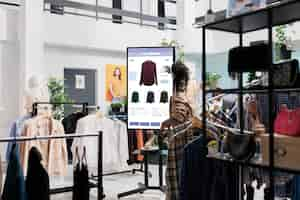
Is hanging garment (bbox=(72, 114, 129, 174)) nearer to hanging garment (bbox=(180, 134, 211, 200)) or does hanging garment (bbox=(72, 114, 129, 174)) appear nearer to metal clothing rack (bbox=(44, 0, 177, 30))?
hanging garment (bbox=(180, 134, 211, 200))

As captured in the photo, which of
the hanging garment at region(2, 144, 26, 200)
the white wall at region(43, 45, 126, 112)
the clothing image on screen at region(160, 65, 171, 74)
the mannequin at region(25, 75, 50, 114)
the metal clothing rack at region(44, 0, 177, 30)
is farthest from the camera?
the metal clothing rack at region(44, 0, 177, 30)

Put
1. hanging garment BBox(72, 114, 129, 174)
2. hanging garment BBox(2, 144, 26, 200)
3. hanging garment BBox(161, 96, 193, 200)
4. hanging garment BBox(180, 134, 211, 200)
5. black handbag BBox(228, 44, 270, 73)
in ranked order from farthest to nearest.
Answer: hanging garment BBox(72, 114, 129, 174) → hanging garment BBox(161, 96, 193, 200) → hanging garment BBox(180, 134, 211, 200) → hanging garment BBox(2, 144, 26, 200) → black handbag BBox(228, 44, 270, 73)

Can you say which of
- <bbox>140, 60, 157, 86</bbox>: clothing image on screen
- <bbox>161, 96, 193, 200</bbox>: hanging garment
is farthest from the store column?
<bbox>161, 96, 193, 200</bbox>: hanging garment

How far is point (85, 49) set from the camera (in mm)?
8594

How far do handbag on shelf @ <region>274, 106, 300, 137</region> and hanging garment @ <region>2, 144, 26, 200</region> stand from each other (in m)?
1.69

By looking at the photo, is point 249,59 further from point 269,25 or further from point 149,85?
point 149,85

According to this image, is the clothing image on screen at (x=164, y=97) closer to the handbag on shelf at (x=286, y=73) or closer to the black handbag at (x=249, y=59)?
the black handbag at (x=249, y=59)

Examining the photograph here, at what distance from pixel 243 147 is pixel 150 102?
2.76m

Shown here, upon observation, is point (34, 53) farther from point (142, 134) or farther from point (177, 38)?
point (177, 38)

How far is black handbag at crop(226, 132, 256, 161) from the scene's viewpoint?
230 cm

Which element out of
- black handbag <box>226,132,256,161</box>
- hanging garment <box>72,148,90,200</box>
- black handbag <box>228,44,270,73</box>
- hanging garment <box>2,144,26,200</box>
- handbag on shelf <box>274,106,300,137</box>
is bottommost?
hanging garment <box>72,148,90,200</box>

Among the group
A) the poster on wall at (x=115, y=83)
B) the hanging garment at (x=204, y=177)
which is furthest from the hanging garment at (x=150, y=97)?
the poster on wall at (x=115, y=83)

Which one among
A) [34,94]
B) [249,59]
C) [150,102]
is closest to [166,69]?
[150,102]

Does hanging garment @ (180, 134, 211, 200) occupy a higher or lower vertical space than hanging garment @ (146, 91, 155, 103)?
lower
